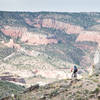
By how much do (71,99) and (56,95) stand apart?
1839 millimetres

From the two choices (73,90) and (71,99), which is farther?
(73,90)

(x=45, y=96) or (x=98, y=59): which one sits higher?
(x=98, y=59)

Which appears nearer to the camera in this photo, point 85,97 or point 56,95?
point 85,97

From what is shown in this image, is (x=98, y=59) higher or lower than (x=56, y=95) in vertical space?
higher

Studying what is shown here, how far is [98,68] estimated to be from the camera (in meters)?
34.5

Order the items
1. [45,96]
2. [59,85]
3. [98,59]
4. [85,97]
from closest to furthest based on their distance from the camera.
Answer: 1. [85,97]
2. [45,96]
3. [59,85]
4. [98,59]

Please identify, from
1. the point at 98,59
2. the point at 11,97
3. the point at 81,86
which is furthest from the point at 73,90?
the point at 98,59

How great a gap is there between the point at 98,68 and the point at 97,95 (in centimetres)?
893

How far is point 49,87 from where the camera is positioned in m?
30.4

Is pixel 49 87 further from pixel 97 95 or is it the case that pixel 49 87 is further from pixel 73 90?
pixel 97 95

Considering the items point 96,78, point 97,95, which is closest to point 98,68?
point 96,78

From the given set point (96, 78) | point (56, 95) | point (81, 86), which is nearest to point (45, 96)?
point (56, 95)

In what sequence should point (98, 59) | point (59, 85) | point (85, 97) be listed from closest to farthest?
point (85, 97) → point (59, 85) → point (98, 59)

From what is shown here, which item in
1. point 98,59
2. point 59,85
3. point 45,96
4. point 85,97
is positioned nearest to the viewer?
point 85,97
